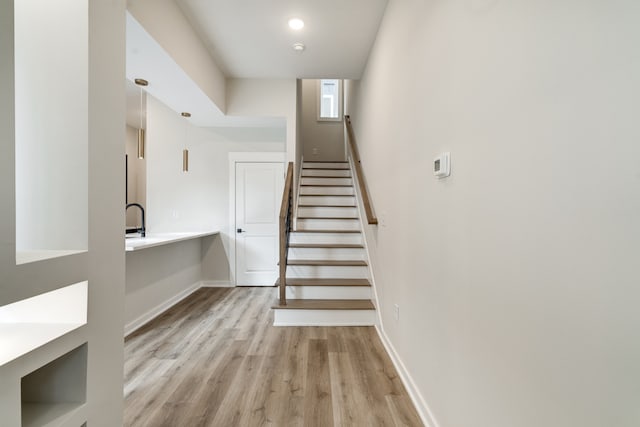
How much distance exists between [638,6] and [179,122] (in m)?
5.08

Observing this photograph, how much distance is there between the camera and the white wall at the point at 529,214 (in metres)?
0.66

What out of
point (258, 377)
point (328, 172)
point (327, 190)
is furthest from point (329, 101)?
point (258, 377)

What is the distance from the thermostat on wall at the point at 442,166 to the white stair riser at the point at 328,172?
13.1ft

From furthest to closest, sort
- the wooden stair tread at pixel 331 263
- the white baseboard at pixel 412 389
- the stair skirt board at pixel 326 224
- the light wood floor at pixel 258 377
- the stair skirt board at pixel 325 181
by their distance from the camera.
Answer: the stair skirt board at pixel 325 181, the stair skirt board at pixel 326 224, the wooden stair tread at pixel 331 263, the light wood floor at pixel 258 377, the white baseboard at pixel 412 389

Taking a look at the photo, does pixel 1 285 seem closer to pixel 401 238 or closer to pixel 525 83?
pixel 525 83

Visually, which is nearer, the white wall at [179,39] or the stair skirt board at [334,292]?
the white wall at [179,39]

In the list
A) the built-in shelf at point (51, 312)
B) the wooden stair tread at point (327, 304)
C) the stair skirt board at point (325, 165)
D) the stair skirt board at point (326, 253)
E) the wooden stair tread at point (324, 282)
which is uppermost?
the stair skirt board at point (325, 165)

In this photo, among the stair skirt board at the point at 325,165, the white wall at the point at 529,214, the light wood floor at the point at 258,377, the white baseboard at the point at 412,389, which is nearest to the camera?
the white wall at the point at 529,214

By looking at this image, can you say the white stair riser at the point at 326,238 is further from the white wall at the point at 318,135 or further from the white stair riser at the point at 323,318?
the white wall at the point at 318,135

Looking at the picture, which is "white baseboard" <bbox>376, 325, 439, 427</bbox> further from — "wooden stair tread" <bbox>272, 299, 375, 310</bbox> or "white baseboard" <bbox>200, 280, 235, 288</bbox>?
"white baseboard" <bbox>200, 280, 235, 288</bbox>

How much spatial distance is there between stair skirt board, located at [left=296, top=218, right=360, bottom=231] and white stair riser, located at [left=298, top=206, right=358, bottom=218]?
0.21 m

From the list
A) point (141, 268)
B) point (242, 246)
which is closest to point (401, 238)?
point (141, 268)

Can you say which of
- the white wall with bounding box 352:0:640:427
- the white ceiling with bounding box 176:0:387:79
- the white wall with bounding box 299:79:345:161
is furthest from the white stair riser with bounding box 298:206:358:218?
the white wall with bounding box 299:79:345:161

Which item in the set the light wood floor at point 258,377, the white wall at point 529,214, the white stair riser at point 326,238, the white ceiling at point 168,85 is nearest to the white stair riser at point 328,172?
the white ceiling at point 168,85
